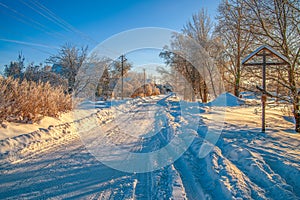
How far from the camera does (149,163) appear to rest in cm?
398

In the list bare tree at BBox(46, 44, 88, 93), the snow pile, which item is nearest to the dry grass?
the snow pile

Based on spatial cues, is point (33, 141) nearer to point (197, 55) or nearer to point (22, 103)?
point (22, 103)

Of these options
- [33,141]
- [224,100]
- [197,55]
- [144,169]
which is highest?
[197,55]

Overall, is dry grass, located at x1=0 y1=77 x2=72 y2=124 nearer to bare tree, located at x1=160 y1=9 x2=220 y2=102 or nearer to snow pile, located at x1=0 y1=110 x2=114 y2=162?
snow pile, located at x1=0 y1=110 x2=114 y2=162

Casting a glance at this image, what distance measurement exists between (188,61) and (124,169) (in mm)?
21354

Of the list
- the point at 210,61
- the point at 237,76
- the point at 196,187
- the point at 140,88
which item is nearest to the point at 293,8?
the point at 237,76

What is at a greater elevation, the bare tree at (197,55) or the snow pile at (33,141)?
the bare tree at (197,55)

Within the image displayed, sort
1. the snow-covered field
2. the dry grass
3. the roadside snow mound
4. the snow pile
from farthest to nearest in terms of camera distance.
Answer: the roadside snow mound
the dry grass
the snow pile
the snow-covered field

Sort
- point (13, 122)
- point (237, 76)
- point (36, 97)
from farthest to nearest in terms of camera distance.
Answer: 1. point (237, 76)
2. point (36, 97)
3. point (13, 122)

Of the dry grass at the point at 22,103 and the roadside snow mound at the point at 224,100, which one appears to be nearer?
the dry grass at the point at 22,103

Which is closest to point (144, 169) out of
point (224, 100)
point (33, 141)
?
point (33, 141)

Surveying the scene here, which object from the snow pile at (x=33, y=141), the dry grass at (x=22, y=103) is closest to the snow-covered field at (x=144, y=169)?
the snow pile at (x=33, y=141)

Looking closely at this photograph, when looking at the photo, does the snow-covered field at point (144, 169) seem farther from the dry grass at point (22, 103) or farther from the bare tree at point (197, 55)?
the bare tree at point (197, 55)

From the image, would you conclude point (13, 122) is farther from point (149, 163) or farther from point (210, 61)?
point (210, 61)
